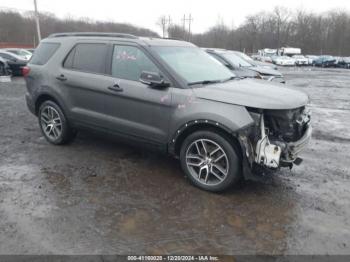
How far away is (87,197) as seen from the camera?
3.87 m

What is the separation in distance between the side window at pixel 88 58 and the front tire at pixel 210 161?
6.04 feet

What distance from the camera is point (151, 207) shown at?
366 centimetres

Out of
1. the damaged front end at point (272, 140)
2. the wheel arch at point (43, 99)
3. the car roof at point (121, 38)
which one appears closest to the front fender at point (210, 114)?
the damaged front end at point (272, 140)

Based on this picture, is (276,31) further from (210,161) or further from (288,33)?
(210,161)

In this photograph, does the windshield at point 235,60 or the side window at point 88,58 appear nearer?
the side window at point 88,58

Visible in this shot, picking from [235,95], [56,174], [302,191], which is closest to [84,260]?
[56,174]

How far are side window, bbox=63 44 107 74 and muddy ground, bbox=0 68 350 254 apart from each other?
4.62 feet

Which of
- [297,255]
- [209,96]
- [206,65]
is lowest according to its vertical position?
[297,255]

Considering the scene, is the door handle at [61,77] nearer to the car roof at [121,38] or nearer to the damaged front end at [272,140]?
the car roof at [121,38]

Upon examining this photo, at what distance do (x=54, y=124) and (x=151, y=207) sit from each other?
2.85 metres

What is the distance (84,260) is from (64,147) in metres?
3.21

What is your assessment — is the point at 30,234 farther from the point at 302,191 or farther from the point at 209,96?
the point at 302,191

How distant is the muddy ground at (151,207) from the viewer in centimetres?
302

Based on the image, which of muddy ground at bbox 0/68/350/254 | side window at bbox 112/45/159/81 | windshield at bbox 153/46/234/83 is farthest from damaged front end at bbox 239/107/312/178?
side window at bbox 112/45/159/81
